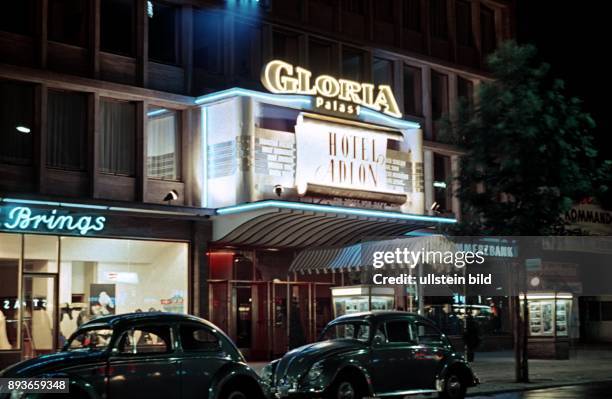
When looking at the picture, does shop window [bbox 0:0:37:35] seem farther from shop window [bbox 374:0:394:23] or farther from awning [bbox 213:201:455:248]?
shop window [bbox 374:0:394:23]

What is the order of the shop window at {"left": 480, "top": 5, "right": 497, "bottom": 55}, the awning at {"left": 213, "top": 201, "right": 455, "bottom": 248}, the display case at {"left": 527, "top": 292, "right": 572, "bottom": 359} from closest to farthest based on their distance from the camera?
the awning at {"left": 213, "top": 201, "right": 455, "bottom": 248}, the display case at {"left": 527, "top": 292, "right": 572, "bottom": 359}, the shop window at {"left": 480, "top": 5, "right": 497, "bottom": 55}

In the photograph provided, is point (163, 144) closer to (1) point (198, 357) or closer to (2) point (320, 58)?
(2) point (320, 58)

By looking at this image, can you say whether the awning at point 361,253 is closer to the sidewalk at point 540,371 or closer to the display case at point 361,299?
the display case at point 361,299

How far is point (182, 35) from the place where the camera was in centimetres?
2688

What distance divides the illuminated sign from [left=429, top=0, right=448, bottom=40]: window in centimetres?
717

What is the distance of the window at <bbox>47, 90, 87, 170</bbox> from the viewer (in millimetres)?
23906

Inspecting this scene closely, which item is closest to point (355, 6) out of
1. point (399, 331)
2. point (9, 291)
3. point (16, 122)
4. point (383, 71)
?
point (383, 71)

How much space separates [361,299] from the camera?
26.9 metres

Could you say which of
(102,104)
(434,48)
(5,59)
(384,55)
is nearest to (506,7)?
(434,48)

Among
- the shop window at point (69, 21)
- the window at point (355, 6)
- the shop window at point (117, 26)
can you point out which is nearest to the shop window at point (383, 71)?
the window at point (355, 6)

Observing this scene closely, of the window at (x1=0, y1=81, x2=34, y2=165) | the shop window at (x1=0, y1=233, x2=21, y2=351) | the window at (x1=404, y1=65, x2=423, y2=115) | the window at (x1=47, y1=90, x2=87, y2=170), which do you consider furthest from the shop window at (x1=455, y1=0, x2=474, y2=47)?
the shop window at (x1=0, y1=233, x2=21, y2=351)

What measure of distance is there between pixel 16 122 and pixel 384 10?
50.1ft

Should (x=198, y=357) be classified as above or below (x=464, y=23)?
below

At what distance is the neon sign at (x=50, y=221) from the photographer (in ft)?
73.2
